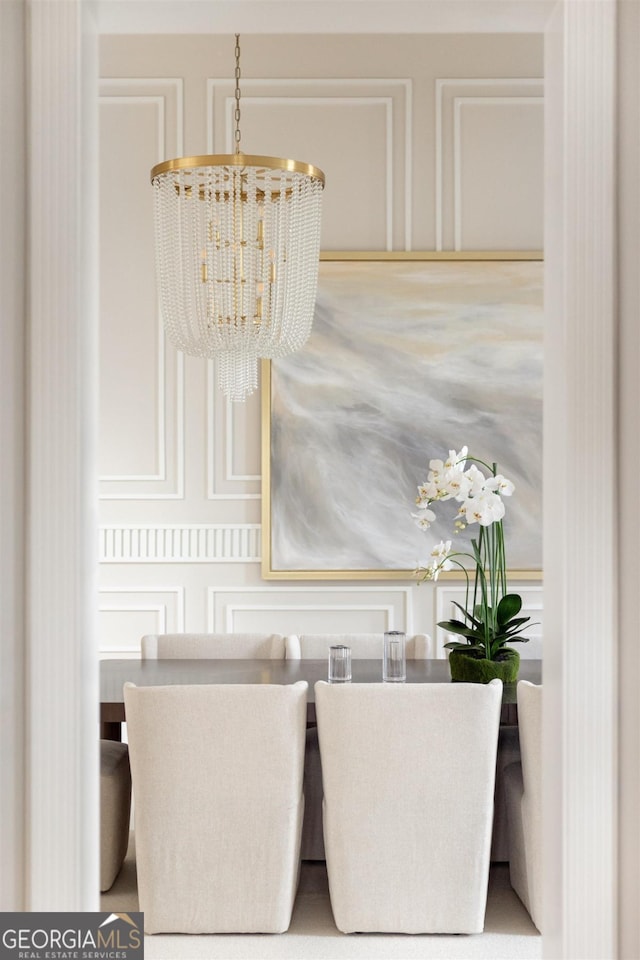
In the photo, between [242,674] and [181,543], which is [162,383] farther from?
[242,674]

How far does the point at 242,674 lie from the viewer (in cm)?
313

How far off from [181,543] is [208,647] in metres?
0.68

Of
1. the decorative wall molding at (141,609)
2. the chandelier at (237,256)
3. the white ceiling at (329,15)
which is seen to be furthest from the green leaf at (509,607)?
the white ceiling at (329,15)

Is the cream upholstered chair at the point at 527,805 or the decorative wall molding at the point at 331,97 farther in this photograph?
the decorative wall molding at the point at 331,97

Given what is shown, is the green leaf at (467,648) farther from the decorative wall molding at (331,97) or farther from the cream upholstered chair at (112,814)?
the decorative wall molding at (331,97)

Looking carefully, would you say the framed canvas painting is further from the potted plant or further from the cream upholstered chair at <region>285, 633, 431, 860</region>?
the potted plant

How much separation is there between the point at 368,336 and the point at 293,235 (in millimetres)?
1178

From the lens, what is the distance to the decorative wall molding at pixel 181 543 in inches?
160

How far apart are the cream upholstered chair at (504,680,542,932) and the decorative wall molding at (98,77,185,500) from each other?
6.43 feet

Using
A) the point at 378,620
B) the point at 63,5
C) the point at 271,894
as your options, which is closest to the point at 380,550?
the point at 378,620

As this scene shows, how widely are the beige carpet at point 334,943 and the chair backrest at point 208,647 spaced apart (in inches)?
36.8

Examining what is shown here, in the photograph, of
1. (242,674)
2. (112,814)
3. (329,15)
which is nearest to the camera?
(329,15)

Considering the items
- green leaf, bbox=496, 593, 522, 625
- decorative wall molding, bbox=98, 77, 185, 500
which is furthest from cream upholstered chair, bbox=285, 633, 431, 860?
decorative wall molding, bbox=98, 77, 185, 500

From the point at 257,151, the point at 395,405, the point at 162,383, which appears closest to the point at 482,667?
the point at 395,405
